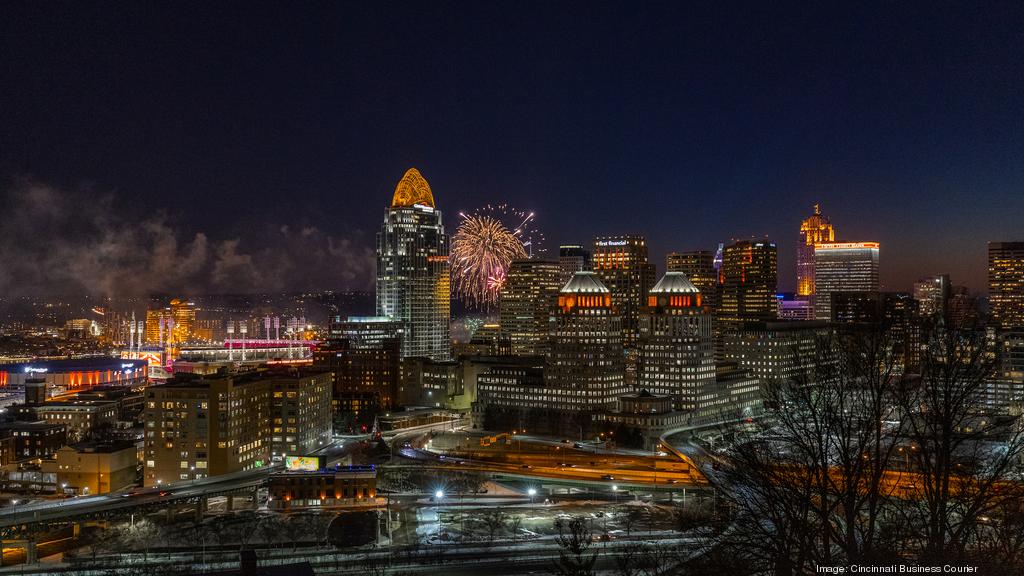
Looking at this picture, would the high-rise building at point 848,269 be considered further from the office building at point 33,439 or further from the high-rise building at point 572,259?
the office building at point 33,439

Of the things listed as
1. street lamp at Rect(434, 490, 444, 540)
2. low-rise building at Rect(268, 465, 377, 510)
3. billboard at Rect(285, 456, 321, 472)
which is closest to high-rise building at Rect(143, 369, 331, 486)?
billboard at Rect(285, 456, 321, 472)

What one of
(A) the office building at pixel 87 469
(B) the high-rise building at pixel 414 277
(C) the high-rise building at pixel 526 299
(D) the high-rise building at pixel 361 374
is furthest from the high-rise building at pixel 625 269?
(A) the office building at pixel 87 469

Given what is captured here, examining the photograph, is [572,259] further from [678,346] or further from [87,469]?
[87,469]

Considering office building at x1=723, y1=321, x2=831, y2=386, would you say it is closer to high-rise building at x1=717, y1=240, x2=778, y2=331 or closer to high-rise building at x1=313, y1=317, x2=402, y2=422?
high-rise building at x1=313, y1=317, x2=402, y2=422

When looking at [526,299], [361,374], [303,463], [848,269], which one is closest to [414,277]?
[526,299]

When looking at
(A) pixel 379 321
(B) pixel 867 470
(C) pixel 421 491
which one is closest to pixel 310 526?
(C) pixel 421 491
